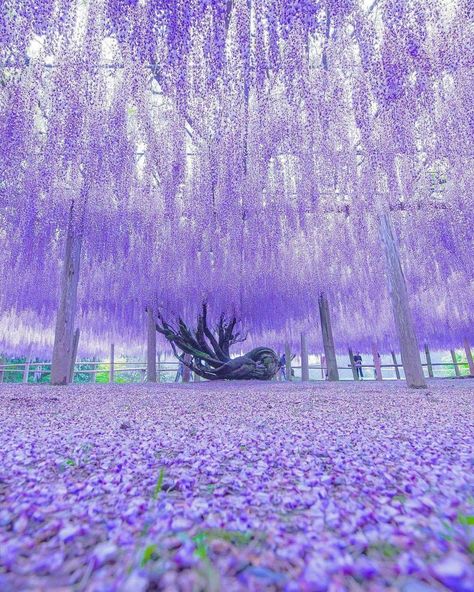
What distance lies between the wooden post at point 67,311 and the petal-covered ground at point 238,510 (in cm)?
500

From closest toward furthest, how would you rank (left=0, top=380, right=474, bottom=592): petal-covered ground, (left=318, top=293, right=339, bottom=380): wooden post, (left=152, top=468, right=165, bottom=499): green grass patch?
1. (left=0, top=380, right=474, bottom=592): petal-covered ground
2. (left=152, top=468, right=165, bottom=499): green grass patch
3. (left=318, top=293, right=339, bottom=380): wooden post

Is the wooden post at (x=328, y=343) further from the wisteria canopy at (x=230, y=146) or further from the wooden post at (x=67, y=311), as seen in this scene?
the wooden post at (x=67, y=311)

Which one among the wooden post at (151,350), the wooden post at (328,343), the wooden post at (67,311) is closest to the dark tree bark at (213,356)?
the wooden post at (151,350)

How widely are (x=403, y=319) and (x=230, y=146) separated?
14.1ft

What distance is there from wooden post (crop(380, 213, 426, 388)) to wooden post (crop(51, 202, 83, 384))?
6.22 metres

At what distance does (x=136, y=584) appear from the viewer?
0.65m

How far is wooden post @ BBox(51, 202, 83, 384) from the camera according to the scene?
6.87 meters

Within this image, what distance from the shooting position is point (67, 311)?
7.03 metres

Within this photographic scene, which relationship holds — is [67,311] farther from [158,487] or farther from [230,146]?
[158,487]

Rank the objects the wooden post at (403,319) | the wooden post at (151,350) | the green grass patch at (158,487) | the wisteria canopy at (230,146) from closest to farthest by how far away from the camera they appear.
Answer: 1. the green grass patch at (158,487)
2. the wisteria canopy at (230,146)
3. the wooden post at (403,319)
4. the wooden post at (151,350)

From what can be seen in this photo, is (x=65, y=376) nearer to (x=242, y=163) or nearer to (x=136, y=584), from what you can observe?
(x=242, y=163)

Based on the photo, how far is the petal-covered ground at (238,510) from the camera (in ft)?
2.33

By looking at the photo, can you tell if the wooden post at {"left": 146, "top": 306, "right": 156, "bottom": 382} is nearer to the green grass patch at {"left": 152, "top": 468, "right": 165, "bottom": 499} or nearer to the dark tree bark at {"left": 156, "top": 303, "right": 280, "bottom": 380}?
the dark tree bark at {"left": 156, "top": 303, "right": 280, "bottom": 380}

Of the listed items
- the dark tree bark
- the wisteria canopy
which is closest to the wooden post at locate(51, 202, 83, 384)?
the wisteria canopy
